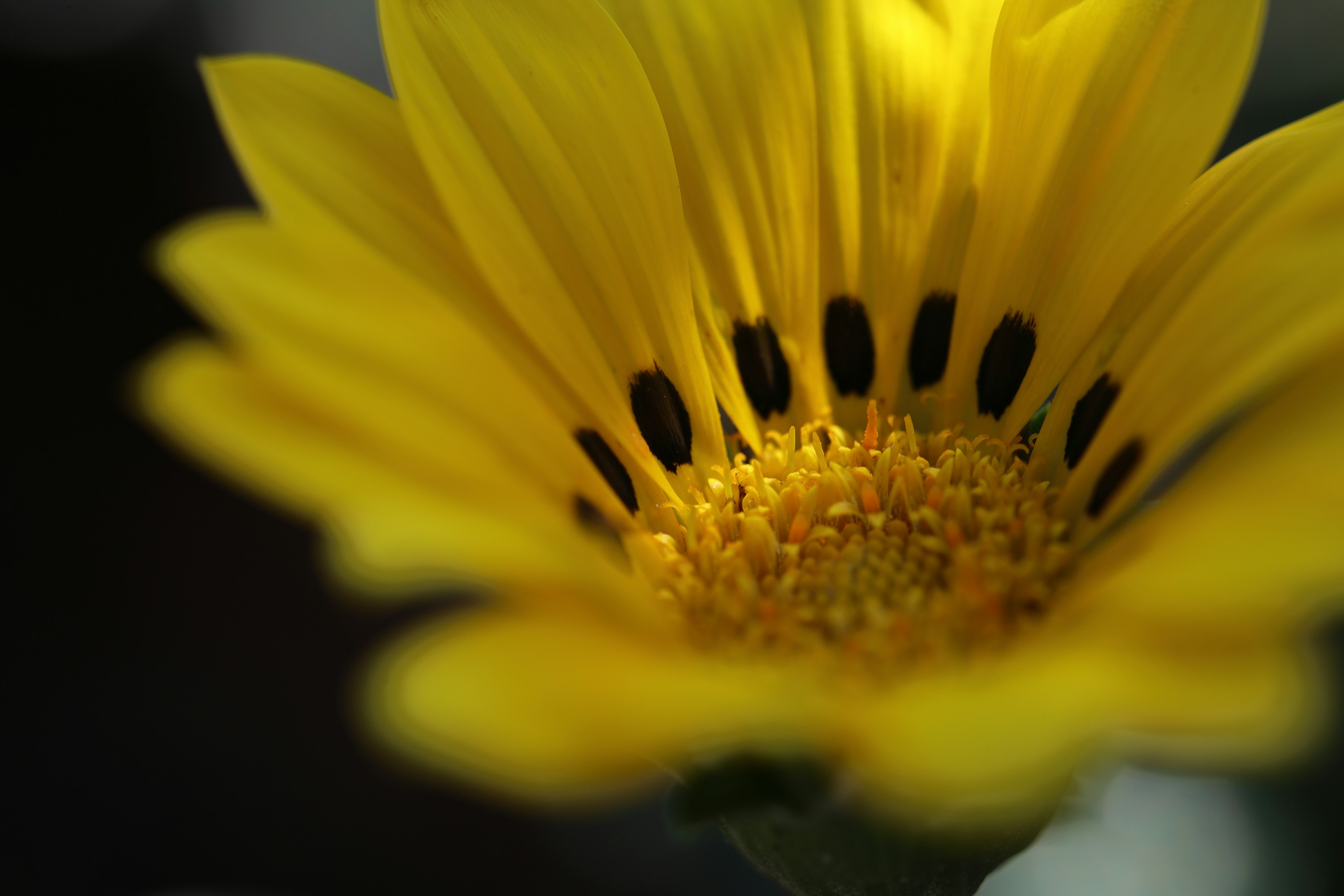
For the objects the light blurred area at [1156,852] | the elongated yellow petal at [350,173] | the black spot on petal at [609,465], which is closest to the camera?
the elongated yellow petal at [350,173]

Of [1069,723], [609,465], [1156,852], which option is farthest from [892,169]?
[1156,852]

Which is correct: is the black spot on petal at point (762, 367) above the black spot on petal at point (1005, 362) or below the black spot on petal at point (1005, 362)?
above

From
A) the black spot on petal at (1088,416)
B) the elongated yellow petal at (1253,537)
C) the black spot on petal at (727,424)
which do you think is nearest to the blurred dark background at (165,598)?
the black spot on petal at (727,424)

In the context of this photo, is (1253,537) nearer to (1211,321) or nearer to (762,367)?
(1211,321)

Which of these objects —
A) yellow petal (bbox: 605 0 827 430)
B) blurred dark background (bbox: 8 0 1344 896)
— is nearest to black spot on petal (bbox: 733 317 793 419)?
yellow petal (bbox: 605 0 827 430)

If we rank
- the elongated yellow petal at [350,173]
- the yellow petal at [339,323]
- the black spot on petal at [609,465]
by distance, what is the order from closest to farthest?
the yellow petal at [339,323], the elongated yellow petal at [350,173], the black spot on petal at [609,465]

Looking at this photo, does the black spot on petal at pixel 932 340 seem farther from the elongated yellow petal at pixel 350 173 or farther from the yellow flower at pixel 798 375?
the elongated yellow petal at pixel 350 173

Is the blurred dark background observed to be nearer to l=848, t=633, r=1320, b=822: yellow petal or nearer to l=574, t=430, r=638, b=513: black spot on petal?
l=574, t=430, r=638, b=513: black spot on petal

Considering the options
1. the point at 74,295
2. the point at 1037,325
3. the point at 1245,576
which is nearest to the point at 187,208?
the point at 74,295
